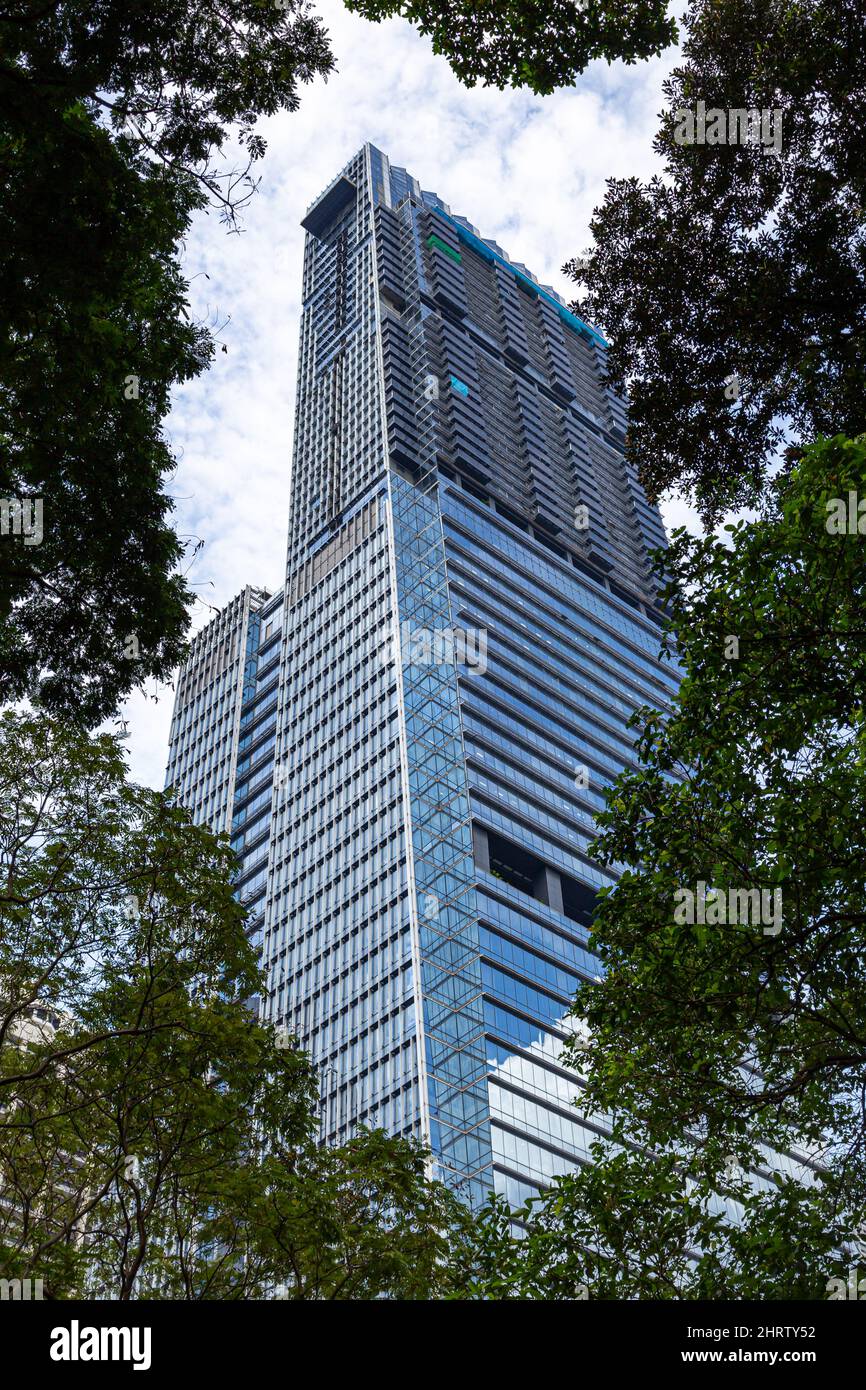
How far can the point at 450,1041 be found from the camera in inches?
2950

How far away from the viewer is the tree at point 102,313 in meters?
12.4

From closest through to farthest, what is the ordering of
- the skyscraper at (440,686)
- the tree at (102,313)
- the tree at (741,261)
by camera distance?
the tree at (102,313) → the tree at (741,261) → the skyscraper at (440,686)

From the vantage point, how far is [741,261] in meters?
16.8

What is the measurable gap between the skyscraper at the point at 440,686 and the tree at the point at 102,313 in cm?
5688

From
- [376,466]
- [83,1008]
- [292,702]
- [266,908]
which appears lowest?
[83,1008]

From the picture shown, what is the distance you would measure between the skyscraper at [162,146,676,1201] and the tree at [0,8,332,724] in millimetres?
56885

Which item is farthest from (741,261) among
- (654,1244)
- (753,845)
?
(654,1244)

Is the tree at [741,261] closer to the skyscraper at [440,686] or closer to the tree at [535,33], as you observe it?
the tree at [535,33]

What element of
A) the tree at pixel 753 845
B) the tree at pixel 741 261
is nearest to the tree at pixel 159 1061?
the tree at pixel 753 845

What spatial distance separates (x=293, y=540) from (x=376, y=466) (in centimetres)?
1417

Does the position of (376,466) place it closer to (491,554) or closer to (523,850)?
(491,554)

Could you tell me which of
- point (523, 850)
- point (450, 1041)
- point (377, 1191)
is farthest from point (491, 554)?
point (377, 1191)

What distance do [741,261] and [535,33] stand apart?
4.27m

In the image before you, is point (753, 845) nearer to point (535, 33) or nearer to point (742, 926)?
point (742, 926)
